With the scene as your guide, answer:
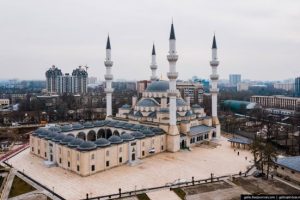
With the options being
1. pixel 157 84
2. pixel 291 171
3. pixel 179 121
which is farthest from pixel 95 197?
pixel 157 84

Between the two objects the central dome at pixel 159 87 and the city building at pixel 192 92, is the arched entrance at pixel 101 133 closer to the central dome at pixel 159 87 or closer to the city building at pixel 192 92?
the central dome at pixel 159 87

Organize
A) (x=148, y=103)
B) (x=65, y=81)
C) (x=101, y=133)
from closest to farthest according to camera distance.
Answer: (x=101, y=133) → (x=148, y=103) → (x=65, y=81)

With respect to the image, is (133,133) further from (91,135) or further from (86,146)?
(91,135)

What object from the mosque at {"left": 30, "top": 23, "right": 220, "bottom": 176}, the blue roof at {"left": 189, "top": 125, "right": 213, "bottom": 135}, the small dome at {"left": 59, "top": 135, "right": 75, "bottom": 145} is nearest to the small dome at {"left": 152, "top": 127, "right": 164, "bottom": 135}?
the mosque at {"left": 30, "top": 23, "right": 220, "bottom": 176}

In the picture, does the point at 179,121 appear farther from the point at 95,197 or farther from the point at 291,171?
the point at 95,197

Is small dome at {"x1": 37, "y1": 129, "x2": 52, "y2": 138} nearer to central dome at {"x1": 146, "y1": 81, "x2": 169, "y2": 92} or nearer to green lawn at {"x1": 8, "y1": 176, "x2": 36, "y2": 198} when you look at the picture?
green lawn at {"x1": 8, "y1": 176, "x2": 36, "y2": 198}

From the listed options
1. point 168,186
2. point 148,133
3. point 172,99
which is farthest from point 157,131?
point 168,186
